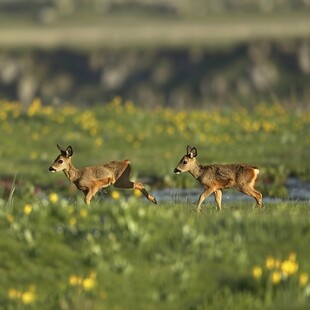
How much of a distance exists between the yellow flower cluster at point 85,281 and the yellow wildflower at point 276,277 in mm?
1872

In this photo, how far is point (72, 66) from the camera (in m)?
168

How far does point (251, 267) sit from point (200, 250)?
668 mm

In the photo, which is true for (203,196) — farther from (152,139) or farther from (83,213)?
(152,139)

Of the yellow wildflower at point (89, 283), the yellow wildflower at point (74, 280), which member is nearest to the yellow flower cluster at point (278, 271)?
the yellow wildflower at point (89, 283)

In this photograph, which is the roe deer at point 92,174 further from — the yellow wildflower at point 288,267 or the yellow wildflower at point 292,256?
the yellow wildflower at point 288,267

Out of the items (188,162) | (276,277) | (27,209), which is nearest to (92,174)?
(188,162)

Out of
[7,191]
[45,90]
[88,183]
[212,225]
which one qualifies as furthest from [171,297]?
[45,90]

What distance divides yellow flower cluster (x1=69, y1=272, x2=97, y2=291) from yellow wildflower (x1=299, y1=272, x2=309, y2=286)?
2166 mm

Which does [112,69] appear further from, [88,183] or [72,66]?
[88,183]

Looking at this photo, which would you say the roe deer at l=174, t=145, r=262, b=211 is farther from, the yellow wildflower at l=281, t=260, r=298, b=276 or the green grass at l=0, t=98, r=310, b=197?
the green grass at l=0, t=98, r=310, b=197

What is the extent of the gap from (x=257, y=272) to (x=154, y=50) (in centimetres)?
15163

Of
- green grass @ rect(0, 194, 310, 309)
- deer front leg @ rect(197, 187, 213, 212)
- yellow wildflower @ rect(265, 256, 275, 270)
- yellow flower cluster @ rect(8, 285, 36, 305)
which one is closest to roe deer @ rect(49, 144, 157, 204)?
deer front leg @ rect(197, 187, 213, 212)

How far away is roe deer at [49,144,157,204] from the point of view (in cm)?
1589

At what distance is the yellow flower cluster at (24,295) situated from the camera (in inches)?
418
